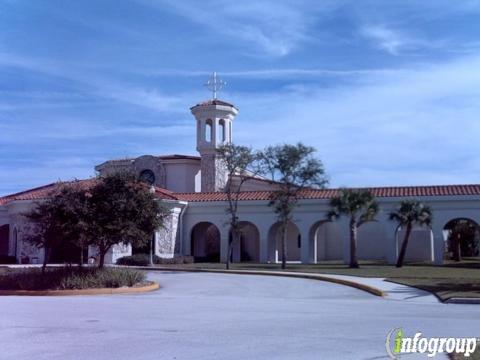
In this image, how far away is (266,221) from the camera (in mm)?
44562

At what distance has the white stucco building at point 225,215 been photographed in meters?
41.7

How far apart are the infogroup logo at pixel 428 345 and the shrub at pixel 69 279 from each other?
44.9 ft

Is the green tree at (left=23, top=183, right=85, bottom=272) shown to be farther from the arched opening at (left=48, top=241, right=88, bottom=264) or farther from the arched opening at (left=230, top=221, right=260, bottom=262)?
the arched opening at (left=230, top=221, right=260, bottom=262)

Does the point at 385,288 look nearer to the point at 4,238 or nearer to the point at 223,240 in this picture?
the point at 223,240

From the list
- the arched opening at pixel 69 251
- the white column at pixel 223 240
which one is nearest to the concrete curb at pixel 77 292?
the arched opening at pixel 69 251

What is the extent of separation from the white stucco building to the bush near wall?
3.14 feet

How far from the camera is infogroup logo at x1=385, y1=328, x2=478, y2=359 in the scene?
9.24 metres

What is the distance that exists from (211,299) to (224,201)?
85.7 ft

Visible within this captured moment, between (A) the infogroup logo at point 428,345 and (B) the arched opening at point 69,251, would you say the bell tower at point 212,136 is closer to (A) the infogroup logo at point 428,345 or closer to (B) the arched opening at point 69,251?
(B) the arched opening at point 69,251

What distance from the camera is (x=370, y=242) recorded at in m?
50.7

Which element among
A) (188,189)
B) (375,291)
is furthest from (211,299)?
(188,189)

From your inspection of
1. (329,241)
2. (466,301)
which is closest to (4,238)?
(329,241)

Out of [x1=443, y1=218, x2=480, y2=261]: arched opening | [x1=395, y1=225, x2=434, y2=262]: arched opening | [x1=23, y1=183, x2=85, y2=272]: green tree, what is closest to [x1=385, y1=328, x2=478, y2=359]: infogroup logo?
[x1=23, y1=183, x2=85, y2=272]: green tree

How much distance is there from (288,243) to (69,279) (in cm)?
3107
